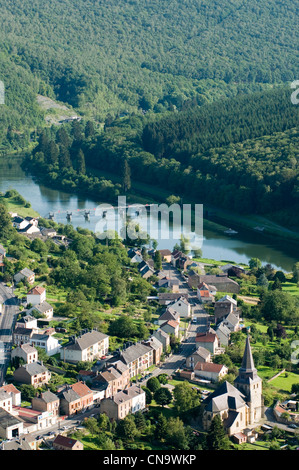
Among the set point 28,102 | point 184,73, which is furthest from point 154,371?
point 184,73

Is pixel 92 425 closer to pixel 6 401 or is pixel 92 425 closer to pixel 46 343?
pixel 6 401

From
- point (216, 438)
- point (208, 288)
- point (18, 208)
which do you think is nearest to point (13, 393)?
point (216, 438)

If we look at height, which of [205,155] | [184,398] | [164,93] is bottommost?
[184,398]

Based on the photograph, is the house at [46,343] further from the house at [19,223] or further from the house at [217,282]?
the house at [19,223]

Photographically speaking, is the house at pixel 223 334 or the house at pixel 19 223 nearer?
the house at pixel 223 334

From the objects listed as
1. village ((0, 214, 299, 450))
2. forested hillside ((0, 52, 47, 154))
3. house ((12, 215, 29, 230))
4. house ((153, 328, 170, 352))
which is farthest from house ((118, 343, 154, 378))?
forested hillside ((0, 52, 47, 154))

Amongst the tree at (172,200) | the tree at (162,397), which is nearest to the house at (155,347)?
the tree at (162,397)

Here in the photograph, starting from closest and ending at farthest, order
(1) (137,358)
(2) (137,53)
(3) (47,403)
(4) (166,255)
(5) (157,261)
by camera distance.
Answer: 1. (3) (47,403)
2. (1) (137,358)
3. (5) (157,261)
4. (4) (166,255)
5. (2) (137,53)

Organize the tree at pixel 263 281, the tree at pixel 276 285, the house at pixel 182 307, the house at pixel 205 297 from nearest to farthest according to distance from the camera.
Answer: the house at pixel 182 307 < the house at pixel 205 297 < the tree at pixel 276 285 < the tree at pixel 263 281
